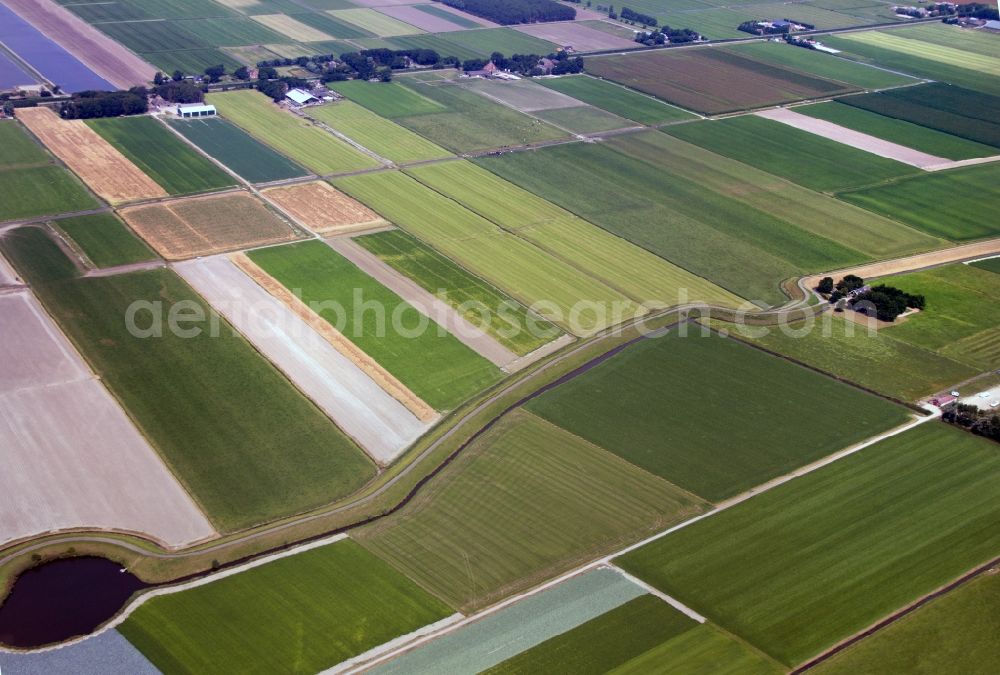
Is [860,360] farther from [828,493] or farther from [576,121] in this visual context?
[576,121]

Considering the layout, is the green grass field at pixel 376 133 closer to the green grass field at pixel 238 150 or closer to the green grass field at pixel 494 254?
the green grass field at pixel 494 254

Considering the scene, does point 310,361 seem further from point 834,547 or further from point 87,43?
point 87,43

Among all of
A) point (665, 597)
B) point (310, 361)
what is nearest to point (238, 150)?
point (310, 361)

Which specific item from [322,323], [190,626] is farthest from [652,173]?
[190,626]

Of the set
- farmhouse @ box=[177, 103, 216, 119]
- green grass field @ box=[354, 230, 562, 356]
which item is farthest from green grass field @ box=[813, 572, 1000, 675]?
farmhouse @ box=[177, 103, 216, 119]

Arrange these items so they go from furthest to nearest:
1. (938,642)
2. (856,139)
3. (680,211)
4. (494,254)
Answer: (856,139) → (680,211) → (494,254) → (938,642)

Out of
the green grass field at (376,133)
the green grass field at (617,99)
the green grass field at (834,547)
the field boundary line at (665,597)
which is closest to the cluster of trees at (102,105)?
the green grass field at (376,133)
